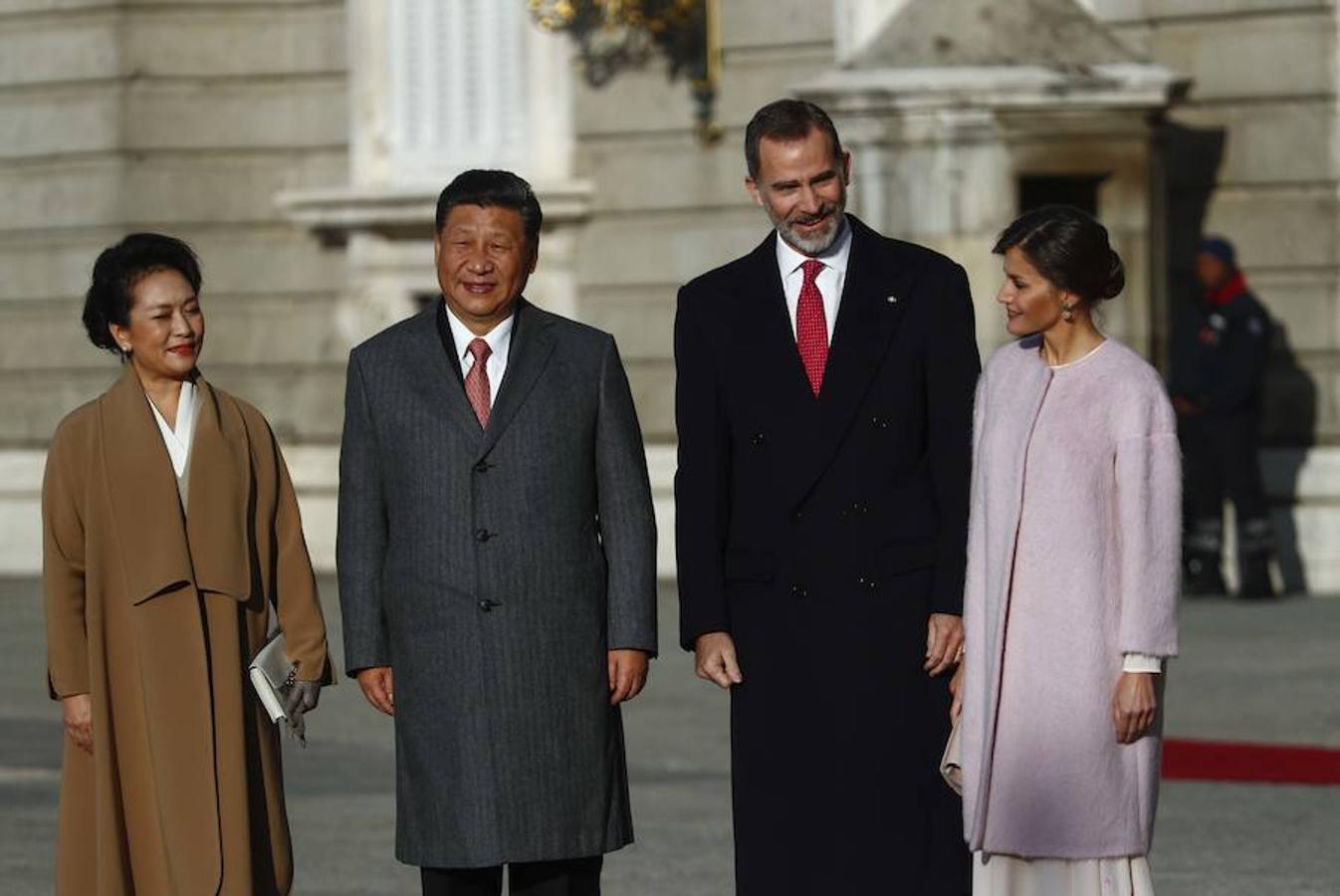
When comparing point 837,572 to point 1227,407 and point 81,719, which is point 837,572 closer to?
point 81,719

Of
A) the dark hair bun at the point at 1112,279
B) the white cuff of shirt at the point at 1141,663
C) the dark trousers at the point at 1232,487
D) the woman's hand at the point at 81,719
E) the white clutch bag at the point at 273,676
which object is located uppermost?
the dark hair bun at the point at 1112,279

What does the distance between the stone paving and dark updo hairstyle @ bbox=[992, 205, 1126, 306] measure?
9.38 feet

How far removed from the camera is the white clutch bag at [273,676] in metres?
7.55

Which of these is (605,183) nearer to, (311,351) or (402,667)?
(311,351)

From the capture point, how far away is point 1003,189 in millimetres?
18516

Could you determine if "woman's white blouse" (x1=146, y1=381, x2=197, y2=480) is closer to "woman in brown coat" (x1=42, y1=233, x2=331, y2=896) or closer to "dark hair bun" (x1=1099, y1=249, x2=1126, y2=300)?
"woman in brown coat" (x1=42, y1=233, x2=331, y2=896)

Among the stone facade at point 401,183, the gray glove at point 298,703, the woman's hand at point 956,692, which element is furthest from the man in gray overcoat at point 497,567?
the stone facade at point 401,183

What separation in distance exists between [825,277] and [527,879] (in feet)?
4.55

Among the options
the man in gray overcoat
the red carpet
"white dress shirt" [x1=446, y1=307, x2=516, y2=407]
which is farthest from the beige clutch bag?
the red carpet

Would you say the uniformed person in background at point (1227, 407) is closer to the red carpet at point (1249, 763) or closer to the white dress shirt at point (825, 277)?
the red carpet at point (1249, 763)

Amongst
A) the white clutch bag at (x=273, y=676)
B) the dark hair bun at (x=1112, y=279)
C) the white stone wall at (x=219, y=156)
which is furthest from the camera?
the white stone wall at (x=219, y=156)

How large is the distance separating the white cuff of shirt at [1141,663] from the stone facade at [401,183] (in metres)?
11.2

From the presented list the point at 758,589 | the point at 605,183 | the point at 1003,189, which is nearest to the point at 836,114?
the point at 1003,189

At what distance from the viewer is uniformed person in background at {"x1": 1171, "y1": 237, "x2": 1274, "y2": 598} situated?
711 inches
